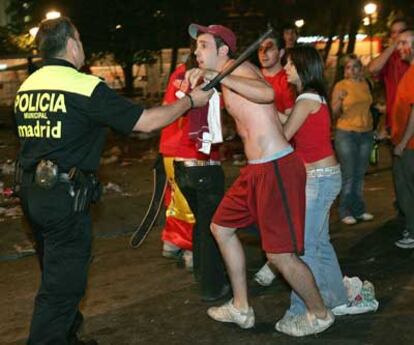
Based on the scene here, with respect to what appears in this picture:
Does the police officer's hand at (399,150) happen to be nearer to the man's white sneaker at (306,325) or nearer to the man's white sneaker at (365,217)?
the man's white sneaker at (365,217)

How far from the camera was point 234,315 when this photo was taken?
4906 millimetres

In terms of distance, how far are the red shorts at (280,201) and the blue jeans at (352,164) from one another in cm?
333

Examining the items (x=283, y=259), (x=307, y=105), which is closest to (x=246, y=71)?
(x=307, y=105)

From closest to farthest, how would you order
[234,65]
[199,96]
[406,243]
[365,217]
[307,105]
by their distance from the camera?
[234,65], [199,96], [307,105], [406,243], [365,217]

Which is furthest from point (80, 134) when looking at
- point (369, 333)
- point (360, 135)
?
point (360, 135)

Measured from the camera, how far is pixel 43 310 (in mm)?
4203

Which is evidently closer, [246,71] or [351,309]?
[246,71]

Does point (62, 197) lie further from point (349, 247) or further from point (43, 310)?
point (349, 247)

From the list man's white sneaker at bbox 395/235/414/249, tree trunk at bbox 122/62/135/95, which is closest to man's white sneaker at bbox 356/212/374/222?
man's white sneaker at bbox 395/235/414/249

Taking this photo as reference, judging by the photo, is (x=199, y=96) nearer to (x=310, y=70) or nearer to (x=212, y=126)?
(x=212, y=126)

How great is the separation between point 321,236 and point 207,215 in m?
0.94

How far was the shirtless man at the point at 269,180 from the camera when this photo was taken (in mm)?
4512

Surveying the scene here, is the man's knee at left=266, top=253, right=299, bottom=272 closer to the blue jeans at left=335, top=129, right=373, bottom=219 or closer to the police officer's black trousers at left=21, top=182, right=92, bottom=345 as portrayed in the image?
the police officer's black trousers at left=21, top=182, right=92, bottom=345

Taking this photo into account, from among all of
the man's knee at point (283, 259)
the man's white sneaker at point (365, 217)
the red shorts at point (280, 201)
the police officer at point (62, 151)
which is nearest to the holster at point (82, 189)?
the police officer at point (62, 151)
